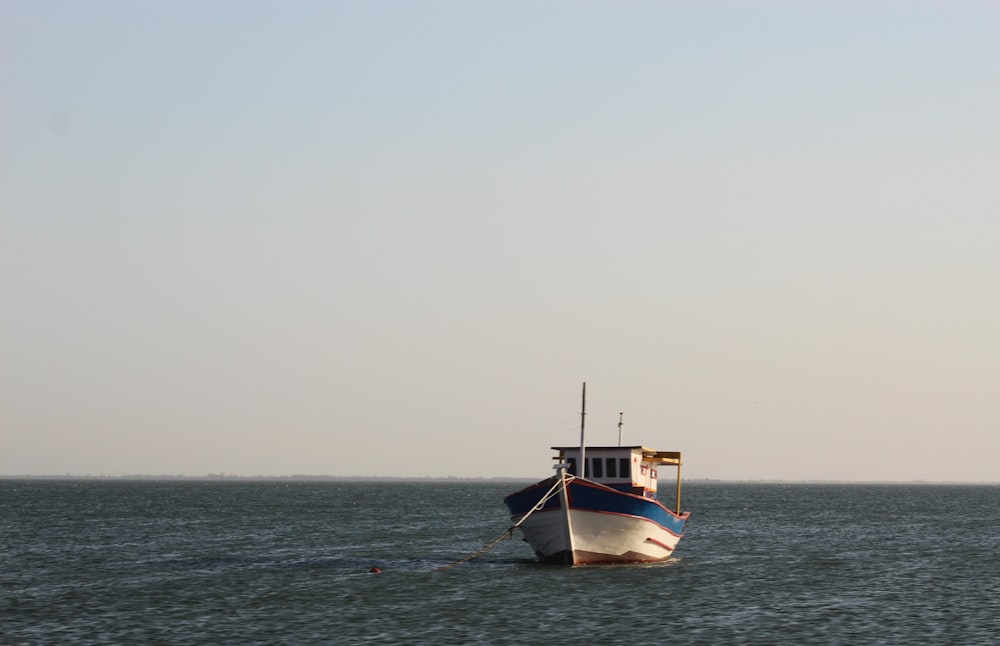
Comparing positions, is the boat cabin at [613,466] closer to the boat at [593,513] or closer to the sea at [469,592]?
the boat at [593,513]

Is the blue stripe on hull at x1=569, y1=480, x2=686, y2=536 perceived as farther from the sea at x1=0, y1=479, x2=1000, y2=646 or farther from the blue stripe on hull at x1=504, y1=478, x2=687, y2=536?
the sea at x1=0, y1=479, x2=1000, y2=646

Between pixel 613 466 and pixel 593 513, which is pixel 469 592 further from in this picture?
pixel 613 466

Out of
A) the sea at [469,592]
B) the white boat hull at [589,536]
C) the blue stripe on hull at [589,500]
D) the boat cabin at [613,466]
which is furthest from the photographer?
the boat cabin at [613,466]

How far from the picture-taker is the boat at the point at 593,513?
47.7 m

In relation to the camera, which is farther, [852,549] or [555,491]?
[852,549]

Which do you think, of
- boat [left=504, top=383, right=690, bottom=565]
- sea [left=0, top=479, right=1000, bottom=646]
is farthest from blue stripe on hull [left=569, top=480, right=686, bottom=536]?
sea [left=0, top=479, right=1000, bottom=646]

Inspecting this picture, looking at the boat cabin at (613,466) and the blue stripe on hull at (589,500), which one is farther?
the boat cabin at (613,466)

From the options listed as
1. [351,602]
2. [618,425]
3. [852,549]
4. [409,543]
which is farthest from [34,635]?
[852,549]

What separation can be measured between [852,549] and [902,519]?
48791 mm

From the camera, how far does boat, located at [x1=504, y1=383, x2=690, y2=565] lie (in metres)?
47.7

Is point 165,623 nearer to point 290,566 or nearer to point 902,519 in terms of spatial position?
point 290,566

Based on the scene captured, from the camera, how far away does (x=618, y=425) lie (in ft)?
187

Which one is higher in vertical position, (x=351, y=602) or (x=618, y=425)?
(x=618, y=425)

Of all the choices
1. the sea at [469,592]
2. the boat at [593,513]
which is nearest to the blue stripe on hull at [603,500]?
the boat at [593,513]
